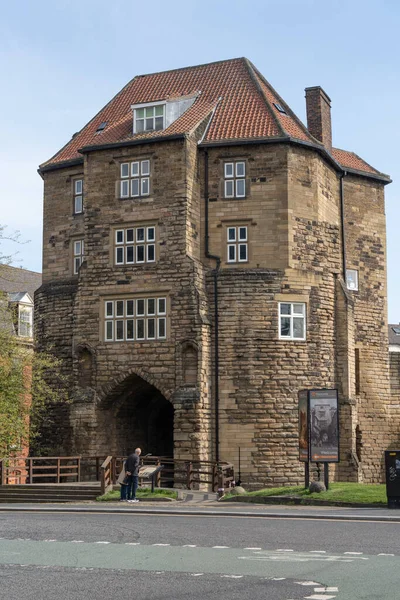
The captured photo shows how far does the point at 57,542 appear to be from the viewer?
49.2ft

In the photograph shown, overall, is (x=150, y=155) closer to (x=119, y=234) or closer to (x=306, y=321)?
(x=119, y=234)

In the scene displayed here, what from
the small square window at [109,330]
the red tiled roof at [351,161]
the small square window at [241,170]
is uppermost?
the red tiled roof at [351,161]

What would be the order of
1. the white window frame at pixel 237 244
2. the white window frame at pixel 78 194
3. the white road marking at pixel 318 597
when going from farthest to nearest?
the white window frame at pixel 78 194, the white window frame at pixel 237 244, the white road marking at pixel 318 597

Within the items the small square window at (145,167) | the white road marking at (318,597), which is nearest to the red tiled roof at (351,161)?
the small square window at (145,167)

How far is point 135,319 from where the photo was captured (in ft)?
116

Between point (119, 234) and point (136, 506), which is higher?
point (119, 234)

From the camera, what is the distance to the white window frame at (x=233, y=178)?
36031mm

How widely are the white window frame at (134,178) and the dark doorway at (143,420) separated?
7.29 metres

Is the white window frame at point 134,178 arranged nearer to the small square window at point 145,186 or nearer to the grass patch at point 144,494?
the small square window at point 145,186

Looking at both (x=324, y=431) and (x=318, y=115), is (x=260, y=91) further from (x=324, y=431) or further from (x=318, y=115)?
(x=324, y=431)

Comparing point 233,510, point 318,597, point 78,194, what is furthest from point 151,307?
point 318,597

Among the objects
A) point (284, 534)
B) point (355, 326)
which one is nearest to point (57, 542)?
point (284, 534)

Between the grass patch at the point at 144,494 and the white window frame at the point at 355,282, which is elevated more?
the white window frame at the point at 355,282

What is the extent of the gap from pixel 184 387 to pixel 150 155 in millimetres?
9312
